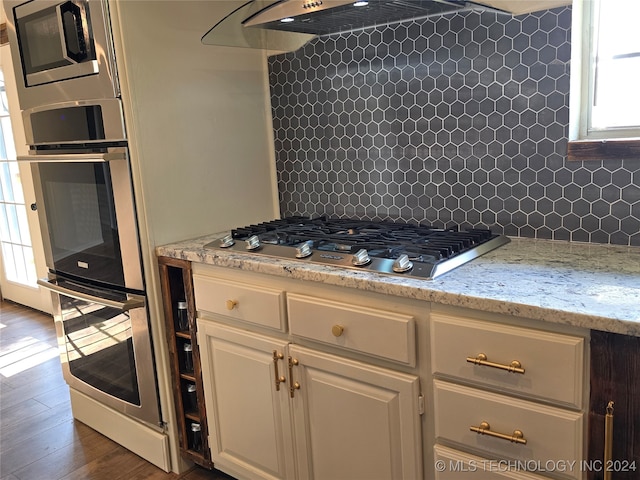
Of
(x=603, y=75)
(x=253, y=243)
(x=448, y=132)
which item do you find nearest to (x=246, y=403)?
(x=253, y=243)

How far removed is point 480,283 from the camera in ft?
4.44

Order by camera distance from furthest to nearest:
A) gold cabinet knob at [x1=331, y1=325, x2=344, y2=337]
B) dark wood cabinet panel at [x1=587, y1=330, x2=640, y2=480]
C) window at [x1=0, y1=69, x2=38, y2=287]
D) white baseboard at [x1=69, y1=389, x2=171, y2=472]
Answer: window at [x1=0, y1=69, x2=38, y2=287], white baseboard at [x1=69, y1=389, x2=171, y2=472], gold cabinet knob at [x1=331, y1=325, x2=344, y2=337], dark wood cabinet panel at [x1=587, y1=330, x2=640, y2=480]

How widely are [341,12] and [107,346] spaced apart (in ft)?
4.99

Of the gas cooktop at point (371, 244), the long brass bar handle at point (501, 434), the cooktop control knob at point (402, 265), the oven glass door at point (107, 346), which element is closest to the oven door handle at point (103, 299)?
the oven glass door at point (107, 346)

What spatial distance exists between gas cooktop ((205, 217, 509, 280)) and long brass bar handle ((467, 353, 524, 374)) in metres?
0.22

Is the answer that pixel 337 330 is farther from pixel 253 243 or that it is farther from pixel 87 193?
pixel 87 193

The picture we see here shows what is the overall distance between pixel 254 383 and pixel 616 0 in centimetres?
159

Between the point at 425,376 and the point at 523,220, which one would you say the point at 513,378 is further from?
the point at 523,220

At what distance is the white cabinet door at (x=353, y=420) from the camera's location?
4.80ft

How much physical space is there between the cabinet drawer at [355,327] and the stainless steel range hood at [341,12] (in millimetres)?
806

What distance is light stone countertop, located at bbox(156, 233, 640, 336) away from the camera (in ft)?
3.76

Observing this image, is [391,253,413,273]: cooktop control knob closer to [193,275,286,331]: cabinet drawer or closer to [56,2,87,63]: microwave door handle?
[193,275,286,331]: cabinet drawer

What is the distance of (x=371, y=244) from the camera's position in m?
1.67

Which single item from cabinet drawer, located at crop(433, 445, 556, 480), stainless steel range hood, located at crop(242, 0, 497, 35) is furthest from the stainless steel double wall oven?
cabinet drawer, located at crop(433, 445, 556, 480)
